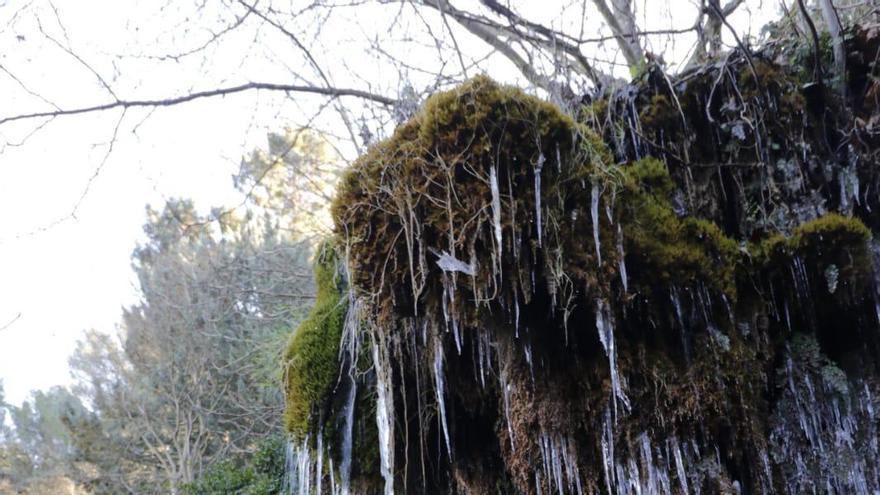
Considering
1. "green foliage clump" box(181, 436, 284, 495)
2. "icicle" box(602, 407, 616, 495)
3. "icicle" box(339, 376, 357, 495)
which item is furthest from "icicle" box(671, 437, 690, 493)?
"green foliage clump" box(181, 436, 284, 495)

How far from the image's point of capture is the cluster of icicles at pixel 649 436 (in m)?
2.77

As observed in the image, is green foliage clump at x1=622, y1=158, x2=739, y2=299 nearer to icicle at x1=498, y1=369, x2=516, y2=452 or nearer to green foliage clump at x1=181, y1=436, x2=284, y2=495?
icicle at x1=498, y1=369, x2=516, y2=452

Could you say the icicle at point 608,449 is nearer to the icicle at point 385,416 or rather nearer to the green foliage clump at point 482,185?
the green foliage clump at point 482,185

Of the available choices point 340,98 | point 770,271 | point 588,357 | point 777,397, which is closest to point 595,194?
point 588,357

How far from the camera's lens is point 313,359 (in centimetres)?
344

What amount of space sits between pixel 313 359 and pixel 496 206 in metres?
1.46

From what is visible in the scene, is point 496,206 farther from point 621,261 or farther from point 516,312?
point 621,261

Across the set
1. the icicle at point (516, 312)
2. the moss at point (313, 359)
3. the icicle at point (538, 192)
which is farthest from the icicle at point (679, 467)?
the moss at point (313, 359)

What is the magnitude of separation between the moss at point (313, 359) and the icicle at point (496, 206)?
1278 millimetres

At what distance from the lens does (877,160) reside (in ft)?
10.1

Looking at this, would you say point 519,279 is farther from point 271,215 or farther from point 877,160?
point 271,215

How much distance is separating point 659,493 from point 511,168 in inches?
62.2

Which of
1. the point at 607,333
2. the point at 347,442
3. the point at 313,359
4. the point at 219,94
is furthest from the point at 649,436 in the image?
the point at 219,94

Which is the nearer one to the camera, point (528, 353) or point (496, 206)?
point (496, 206)
